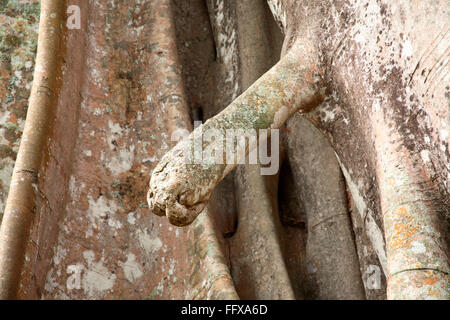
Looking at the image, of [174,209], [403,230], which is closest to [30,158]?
[174,209]

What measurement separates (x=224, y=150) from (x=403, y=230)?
65 cm

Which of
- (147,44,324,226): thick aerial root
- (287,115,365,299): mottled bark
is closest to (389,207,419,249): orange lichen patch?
(147,44,324,226): thick aerial root

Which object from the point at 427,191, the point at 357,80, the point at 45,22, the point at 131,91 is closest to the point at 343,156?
the point at 357,80

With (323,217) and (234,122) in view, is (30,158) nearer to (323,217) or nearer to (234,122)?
(234,122)

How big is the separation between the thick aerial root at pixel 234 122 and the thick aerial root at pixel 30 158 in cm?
70

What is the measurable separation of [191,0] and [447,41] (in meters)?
2.40

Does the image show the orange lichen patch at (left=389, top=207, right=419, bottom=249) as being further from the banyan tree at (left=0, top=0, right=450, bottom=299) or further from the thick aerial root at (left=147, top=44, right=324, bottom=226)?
the thick aerial root at (left=147, top=44, right=324, bottom=226)

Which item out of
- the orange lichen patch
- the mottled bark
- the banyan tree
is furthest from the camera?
the mottled bark

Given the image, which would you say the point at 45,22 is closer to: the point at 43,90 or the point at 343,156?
the point at 43,90

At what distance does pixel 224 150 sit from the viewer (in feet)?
7.43

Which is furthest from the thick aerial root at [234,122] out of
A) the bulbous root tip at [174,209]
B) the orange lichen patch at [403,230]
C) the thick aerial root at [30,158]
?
the thick aerial root at [30,158]

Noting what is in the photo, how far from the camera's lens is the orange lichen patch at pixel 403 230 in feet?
6.59

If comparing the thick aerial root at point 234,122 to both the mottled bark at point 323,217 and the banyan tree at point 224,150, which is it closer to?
the banyan tree at point 224,150

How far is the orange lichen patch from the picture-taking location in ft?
6.59
